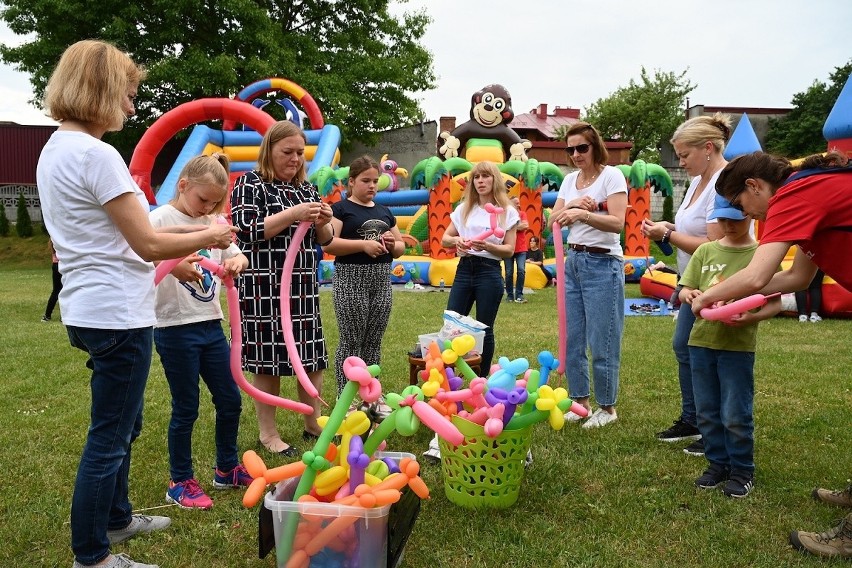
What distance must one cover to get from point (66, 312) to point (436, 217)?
32.8 ft

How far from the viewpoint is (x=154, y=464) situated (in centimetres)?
332

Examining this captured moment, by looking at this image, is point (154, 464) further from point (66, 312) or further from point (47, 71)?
point (47, 71)

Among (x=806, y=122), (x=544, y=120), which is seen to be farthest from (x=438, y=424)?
(x=544, y=120)

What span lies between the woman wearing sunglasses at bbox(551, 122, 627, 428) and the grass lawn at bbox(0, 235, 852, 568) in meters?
0.35

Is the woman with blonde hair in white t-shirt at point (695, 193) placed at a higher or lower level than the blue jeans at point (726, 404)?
higher

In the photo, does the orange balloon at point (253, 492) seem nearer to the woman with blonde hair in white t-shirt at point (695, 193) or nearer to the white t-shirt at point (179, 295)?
the white t-shirt at point (179, 295)

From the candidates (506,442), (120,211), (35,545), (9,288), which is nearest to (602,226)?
(506,442)

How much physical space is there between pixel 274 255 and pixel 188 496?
4.04 feet

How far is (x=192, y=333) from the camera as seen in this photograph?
9.32 ft

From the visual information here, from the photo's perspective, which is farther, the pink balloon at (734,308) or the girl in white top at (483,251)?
the girl in white top at (483,251)

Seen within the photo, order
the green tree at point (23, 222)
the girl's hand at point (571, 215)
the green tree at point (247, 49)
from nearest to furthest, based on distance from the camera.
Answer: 1. the girl's hand at point (571, 215)
2. the green tree at point (247, 49)
3. the green tree at point (23, 222)

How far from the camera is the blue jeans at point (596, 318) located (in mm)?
3822

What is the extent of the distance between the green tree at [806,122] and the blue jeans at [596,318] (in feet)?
85.8

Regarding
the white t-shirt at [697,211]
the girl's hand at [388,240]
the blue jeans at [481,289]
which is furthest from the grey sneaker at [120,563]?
the white t-shirt at [697,211]
